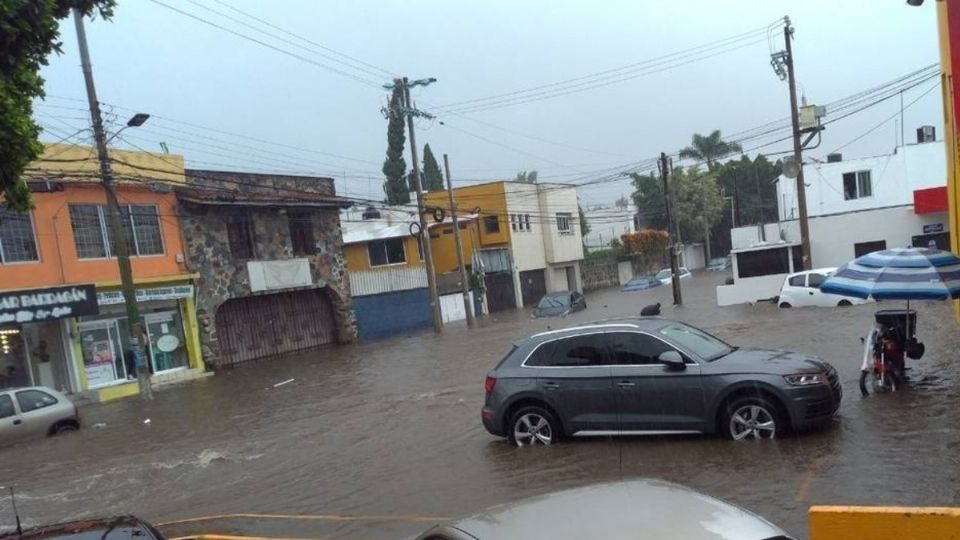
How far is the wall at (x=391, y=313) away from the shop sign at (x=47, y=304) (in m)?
14.8

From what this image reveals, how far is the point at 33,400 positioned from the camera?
16000 millimetres

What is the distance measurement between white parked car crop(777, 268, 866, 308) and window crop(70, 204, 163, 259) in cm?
2100

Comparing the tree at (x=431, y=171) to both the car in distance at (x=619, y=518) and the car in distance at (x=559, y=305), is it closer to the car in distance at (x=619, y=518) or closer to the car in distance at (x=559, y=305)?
the car in distance at (x=559, y=305)

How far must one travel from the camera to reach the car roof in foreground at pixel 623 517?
112 inches

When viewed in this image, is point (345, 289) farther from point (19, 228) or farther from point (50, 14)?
point (50, 14)

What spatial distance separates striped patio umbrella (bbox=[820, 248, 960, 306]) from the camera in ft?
30.5

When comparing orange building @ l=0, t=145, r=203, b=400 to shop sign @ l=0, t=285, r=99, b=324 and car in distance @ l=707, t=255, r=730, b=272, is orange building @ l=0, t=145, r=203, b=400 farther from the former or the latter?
car in distance @ l=707, t=255, r=730, b=272

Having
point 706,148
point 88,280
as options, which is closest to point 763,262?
point 88,280

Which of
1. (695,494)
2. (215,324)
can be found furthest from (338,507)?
(215,324)

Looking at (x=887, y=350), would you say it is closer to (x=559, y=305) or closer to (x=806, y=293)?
(x=806, y=293)

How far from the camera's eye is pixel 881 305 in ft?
75.4

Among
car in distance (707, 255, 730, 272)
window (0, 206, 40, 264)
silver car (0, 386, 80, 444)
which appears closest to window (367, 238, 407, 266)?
window (0, 206, 40, 264)

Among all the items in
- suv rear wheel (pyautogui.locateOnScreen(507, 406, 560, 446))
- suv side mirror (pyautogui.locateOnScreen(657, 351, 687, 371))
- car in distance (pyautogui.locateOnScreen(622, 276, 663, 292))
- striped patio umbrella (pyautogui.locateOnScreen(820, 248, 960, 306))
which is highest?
striped patio umbrella (pyautogui.locateOnScreen(820, 248, 960, 306))

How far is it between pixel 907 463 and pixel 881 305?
1761 centimetres
